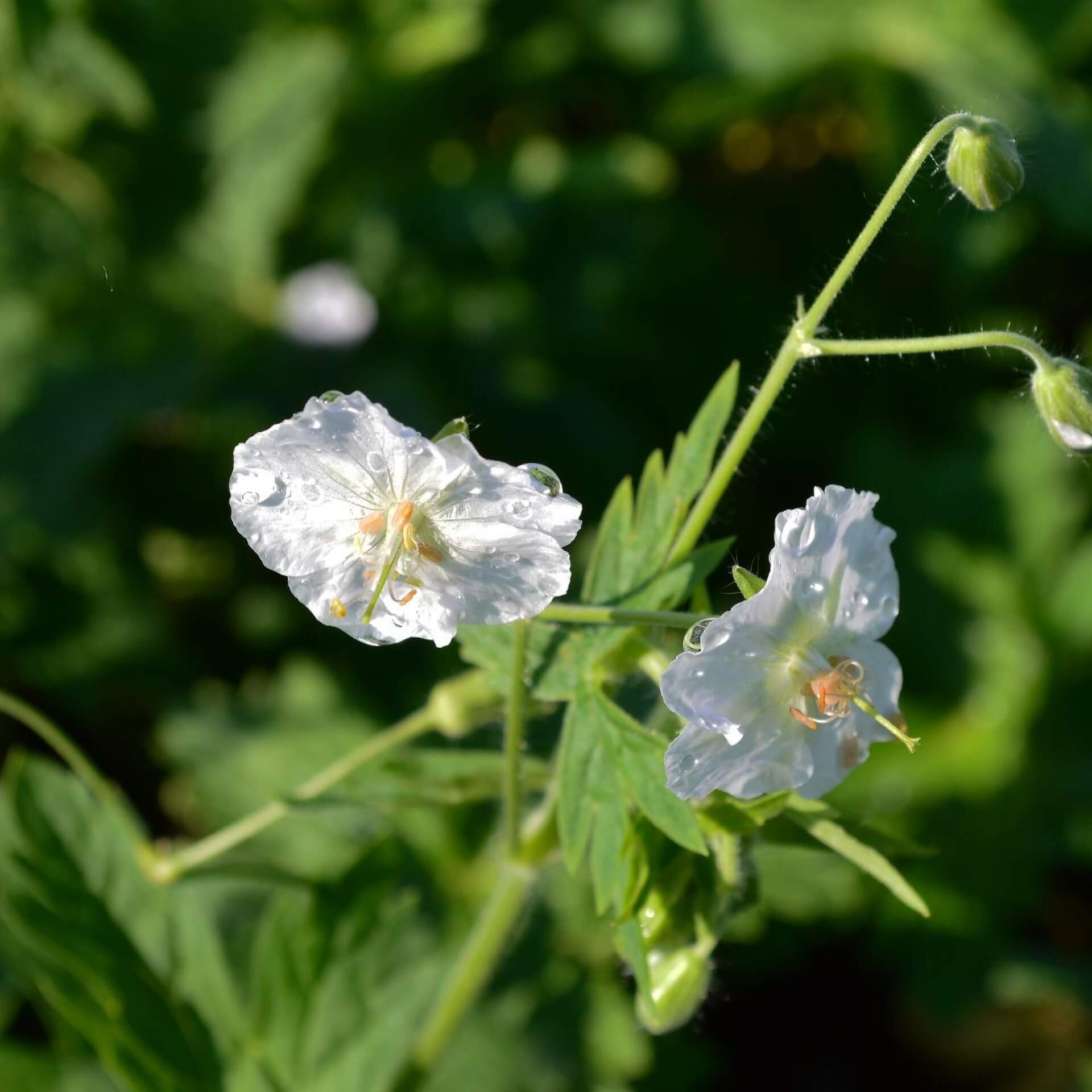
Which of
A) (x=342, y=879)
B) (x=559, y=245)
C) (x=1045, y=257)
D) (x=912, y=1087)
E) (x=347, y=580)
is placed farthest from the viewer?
(x=1045, y=257)

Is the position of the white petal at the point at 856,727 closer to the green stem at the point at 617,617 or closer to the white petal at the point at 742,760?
the white petal at the point at 742,760

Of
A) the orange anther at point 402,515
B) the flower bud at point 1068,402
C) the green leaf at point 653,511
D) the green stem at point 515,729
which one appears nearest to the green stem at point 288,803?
the green stem at point 515,729

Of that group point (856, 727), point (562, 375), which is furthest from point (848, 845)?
point (562, 375)

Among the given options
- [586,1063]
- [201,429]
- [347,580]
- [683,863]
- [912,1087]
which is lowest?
[912,1087]

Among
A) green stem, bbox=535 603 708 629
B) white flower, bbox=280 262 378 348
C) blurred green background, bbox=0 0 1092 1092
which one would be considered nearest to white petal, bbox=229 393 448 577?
green stem, bbox=535 603 708 629

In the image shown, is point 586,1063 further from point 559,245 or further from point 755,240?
point 755,240

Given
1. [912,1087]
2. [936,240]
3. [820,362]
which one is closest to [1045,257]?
[936,240]
